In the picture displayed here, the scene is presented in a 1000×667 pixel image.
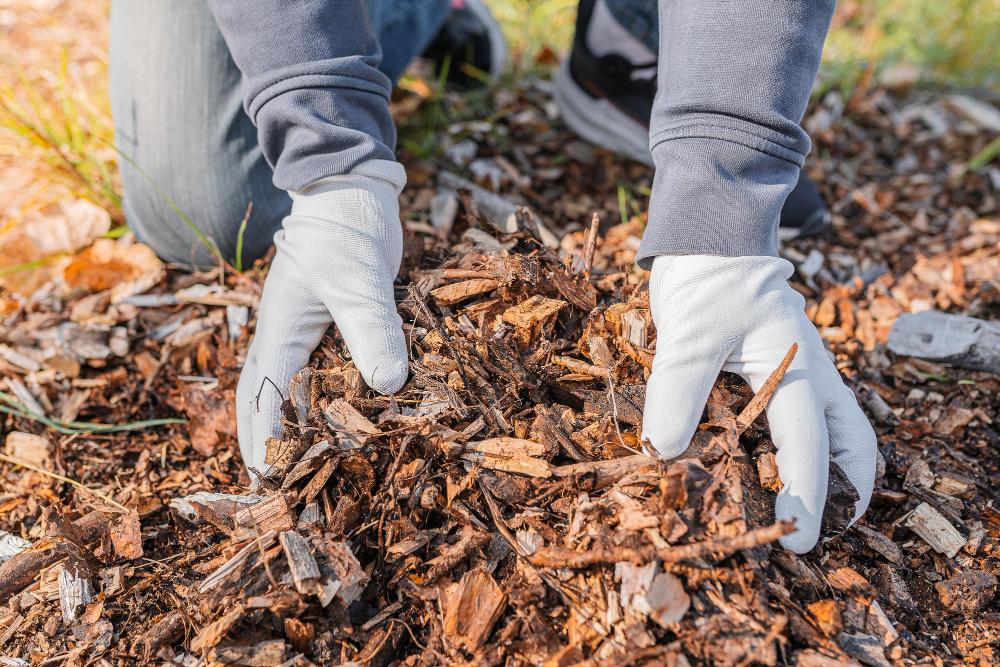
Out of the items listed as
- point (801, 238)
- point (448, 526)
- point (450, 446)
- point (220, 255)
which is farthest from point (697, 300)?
point (220, 255)

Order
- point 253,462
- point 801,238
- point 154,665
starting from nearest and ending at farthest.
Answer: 1. point 154,665
2. point 253,462
3. point 801,238

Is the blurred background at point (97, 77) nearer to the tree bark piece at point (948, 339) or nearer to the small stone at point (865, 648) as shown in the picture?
the tree bark piece at point (948, 339)

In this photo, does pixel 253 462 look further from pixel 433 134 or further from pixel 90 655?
pixel 433 134

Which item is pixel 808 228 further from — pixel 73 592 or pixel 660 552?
pixel 73 592

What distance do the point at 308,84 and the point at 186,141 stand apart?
89cm

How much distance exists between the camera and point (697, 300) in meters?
1.73

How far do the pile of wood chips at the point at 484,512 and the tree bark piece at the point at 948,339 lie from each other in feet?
0.19

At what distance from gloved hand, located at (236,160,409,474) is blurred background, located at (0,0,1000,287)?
1038 millimetres

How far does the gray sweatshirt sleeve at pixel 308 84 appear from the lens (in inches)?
77.6

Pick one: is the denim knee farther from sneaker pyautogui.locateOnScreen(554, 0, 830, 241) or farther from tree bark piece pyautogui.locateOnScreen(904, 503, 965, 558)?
tree bark piece pyautogui.locateOnScreen(904, 503, 965, 558)

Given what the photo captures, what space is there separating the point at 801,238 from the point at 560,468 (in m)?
1.93

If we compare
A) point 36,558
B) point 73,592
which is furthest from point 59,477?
point 73,592

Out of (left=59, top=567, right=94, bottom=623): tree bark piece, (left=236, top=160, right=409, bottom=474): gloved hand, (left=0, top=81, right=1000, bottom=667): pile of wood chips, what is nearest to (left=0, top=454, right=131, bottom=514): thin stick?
(left=0, top=81, right=1000, bottom=667): pile of wood chips

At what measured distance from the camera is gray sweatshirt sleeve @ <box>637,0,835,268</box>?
176 cm
